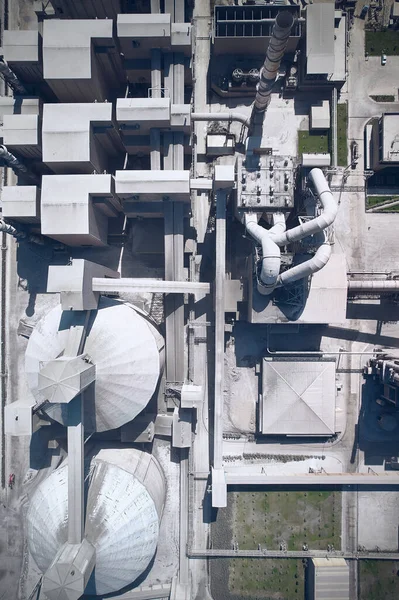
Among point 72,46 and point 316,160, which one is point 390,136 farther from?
point 72,46

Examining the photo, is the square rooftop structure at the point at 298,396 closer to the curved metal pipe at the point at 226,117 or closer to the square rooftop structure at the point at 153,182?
the square rooftop structure at the point at 153,182

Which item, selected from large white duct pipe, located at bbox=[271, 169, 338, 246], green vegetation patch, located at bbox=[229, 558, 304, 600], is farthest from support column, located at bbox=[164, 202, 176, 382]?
green vegetation patch, located at bbox=[229, 558, 304, 600]

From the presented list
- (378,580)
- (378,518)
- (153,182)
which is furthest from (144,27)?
(378,580)

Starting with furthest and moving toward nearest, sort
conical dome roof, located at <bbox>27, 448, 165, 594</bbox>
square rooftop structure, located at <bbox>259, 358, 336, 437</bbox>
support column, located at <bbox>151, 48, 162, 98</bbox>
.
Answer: square rooftop structure, located at <bbox>259, 358, 336, 437</bbox> < support column, located at <bbox>151, 48, 162, 98</bbox> < conical dome roof, located at <bbox>27, 448, 165, 594</bbox>

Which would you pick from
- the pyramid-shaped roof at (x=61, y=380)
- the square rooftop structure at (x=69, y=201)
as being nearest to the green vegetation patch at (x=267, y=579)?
the pyramid-shaped roof at (x=61, y=380)

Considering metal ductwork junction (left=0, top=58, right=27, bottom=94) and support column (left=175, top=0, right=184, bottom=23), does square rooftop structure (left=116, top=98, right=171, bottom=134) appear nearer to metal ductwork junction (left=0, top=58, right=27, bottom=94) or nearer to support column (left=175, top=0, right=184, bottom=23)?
support column (left=175, top=0, right=184, bottom=23)
